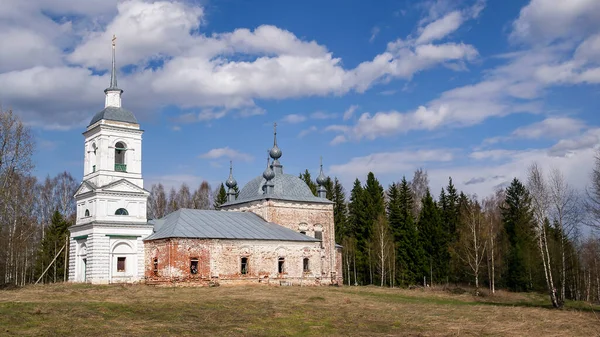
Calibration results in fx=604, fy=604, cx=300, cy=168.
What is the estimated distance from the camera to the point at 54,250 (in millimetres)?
39594

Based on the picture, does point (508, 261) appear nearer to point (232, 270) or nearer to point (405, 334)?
point (232, 270)

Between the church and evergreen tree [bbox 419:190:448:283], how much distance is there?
11521 mm

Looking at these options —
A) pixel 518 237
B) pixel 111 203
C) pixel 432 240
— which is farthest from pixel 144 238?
pixel 518 237

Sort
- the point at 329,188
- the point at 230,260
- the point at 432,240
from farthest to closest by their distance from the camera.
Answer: the point at 329,188 < the point at 432,240 < the point at 230,260

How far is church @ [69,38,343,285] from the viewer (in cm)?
3259

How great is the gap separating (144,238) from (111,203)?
105 inches

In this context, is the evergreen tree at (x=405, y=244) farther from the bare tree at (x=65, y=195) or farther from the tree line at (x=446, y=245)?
the bare tree at (x=65, y=195)

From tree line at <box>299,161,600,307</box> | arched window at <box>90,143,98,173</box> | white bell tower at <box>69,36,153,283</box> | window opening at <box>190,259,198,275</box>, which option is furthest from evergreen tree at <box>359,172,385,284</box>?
arched window at <box>90,143,98,173</box>

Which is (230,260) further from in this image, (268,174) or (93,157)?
(93,157)

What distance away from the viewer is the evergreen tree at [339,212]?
176ft

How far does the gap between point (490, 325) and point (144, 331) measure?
9864 mm

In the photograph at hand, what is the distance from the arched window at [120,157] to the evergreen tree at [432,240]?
79.9 ft

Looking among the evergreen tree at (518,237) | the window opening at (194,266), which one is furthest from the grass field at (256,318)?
the evergreen tree at (518,237)

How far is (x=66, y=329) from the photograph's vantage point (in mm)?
14078
